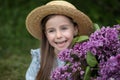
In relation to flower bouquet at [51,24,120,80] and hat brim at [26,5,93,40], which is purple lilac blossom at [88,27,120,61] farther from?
hat brim at [26,5,93,40]

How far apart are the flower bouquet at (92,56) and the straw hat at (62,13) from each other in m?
0.80

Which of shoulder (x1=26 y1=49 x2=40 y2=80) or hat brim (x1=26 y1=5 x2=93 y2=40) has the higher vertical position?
hat brim (x1=26 y1=5 x2=93 y2=40)

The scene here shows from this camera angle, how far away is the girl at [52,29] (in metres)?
4.05

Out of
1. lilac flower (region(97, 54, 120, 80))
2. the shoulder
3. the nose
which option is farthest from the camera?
the shoulder

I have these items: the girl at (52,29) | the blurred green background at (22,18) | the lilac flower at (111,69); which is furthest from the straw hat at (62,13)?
the blurred green background at (22,18)

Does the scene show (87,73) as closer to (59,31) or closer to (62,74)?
(62,74)

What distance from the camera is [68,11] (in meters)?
4.04

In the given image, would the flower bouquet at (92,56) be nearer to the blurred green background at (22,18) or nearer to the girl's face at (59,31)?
the girl's face at (59,31)

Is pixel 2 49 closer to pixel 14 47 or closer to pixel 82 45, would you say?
pixel 14 47

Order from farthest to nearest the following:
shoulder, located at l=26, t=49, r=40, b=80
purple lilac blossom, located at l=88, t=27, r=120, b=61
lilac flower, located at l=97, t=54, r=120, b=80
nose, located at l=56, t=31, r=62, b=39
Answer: shoulder, located at l=26, t=49, r=40, b=80
nose, located at l=56, t=31, r=62, b=39
purple lilac blossom, located at l=88, t=27, r=120, b=61
lilac flower, located at l=97, t=54, r=120, b=80

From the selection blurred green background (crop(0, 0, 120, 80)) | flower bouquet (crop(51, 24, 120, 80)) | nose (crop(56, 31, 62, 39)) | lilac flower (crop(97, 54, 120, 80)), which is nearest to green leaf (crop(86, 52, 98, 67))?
flower bouquet (crop(51, 24, 120, 80))

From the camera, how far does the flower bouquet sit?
305cm

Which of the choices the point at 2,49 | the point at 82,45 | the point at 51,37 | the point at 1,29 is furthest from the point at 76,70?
the point at 1,29

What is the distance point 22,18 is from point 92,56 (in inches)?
187
